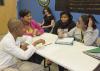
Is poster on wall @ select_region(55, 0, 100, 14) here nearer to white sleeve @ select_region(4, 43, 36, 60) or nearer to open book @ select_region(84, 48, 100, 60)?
open book @ select_region(84, 48, 100, 60)

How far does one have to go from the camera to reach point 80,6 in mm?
4172

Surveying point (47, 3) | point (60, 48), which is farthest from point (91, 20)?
point (47, 3)

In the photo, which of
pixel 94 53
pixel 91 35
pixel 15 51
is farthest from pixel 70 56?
pixel 91 35

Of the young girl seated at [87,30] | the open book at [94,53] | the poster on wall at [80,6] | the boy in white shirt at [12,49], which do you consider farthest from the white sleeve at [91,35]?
the poster on wall at [80,6]

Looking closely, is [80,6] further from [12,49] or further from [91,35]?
[12,49]

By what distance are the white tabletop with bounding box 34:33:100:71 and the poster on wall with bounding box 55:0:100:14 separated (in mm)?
1561

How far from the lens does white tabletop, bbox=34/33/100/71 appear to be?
175 centimetres

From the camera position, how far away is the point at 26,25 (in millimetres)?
3301

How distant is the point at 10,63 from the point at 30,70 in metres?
0.23

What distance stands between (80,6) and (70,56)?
90.8 inches

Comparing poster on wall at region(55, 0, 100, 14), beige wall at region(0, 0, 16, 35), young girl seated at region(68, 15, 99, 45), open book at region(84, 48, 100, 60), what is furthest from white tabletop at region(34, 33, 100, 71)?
beige wall at region(0, 0, 16, 35)

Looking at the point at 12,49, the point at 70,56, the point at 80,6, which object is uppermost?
the point at 80,6

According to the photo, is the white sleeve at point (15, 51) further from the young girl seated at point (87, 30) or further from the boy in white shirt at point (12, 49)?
the young girl seated at point (87, 30)

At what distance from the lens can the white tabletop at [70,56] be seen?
1754mm
